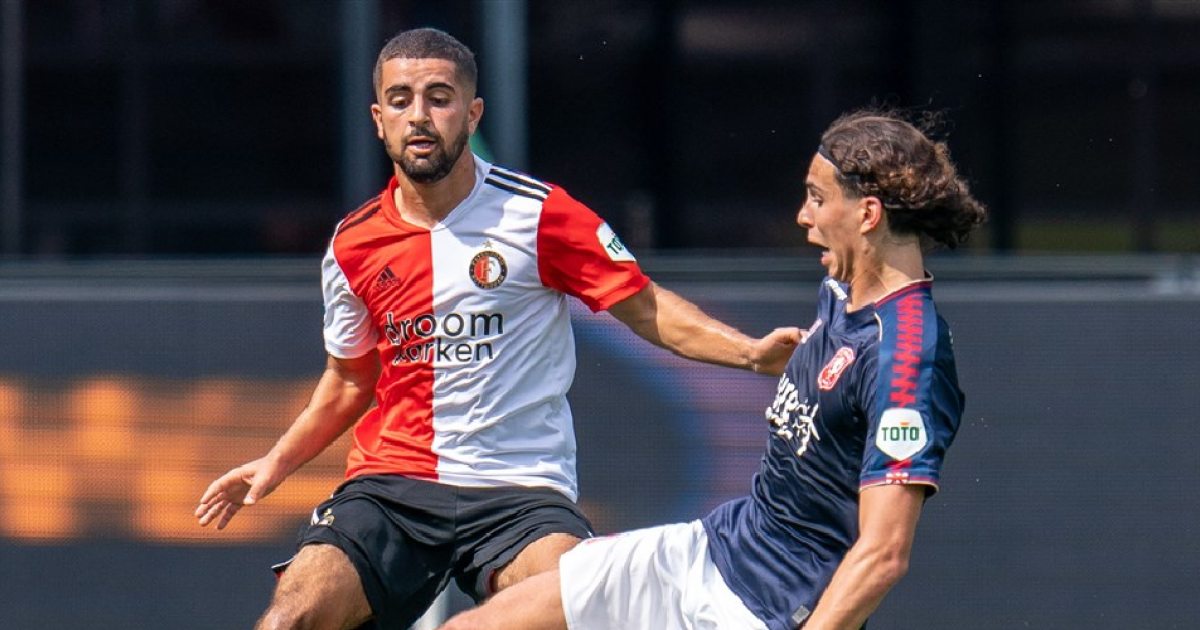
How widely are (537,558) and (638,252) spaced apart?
1.83m

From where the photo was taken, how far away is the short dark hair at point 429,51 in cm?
343

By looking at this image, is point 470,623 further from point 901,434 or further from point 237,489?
point 237,489

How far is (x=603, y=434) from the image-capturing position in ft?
14.3

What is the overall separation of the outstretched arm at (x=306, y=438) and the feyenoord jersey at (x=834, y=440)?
3.70 feet

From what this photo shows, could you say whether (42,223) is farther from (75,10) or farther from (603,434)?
(603,434)

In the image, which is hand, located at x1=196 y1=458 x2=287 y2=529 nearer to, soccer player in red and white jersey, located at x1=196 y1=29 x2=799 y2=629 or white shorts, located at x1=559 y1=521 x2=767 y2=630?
soccer player in red and white jersey, located at x1=196 y1=29 x2=799 y2=629

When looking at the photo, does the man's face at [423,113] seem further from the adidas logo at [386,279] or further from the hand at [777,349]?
the hand at [777,349]

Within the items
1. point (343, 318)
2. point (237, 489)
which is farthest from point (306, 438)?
point (343, 318)

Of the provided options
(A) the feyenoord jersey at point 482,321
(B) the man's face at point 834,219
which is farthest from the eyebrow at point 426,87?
(B) the man's face at point 834,219

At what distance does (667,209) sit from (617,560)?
229 cm

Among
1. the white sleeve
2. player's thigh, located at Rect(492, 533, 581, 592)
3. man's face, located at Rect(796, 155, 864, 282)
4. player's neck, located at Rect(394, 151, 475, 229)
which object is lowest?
player's thigh, located at Rect(492, 533, 581, 592)

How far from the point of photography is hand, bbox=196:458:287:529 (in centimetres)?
357

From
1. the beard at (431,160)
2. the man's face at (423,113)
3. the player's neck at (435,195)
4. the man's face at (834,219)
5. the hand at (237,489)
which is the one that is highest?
the man's face at (423,113)

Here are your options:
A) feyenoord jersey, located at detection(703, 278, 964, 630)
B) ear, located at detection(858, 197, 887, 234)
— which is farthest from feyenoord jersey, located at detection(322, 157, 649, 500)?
ear, located at detection(858, 197, 887, 234)
